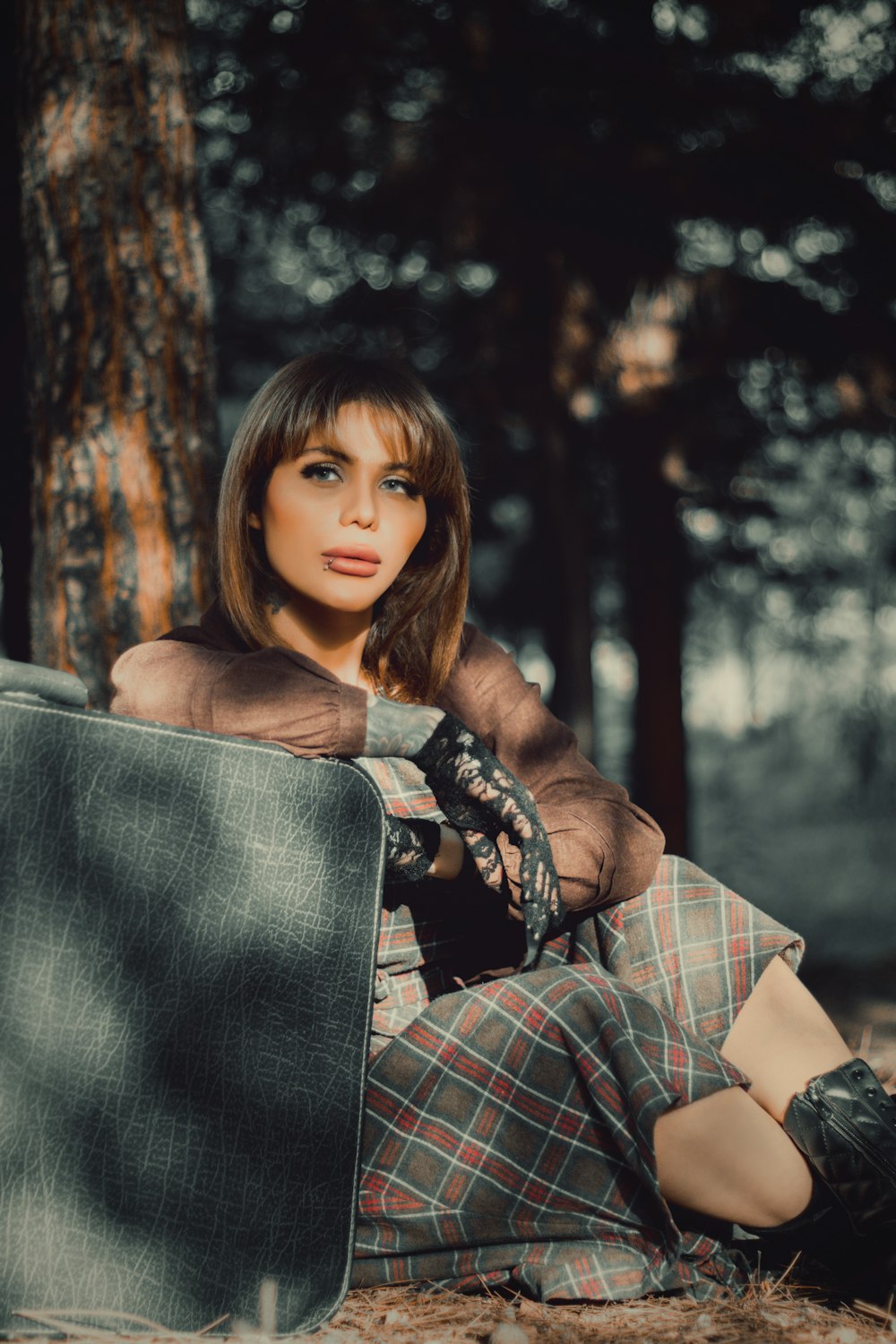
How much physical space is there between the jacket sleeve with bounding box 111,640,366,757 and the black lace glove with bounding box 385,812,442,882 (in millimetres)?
147

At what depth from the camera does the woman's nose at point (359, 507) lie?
1.98 meters

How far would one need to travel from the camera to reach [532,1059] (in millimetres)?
1741

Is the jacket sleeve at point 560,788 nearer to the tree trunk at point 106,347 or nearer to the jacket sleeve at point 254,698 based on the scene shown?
the jacket sleeve at point 254,698

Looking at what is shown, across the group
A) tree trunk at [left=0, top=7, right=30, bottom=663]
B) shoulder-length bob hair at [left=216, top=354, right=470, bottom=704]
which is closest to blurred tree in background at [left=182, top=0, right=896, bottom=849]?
tree trunk at [left=0, top=7, right=30, bottom=663]

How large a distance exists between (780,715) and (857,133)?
12.5 m

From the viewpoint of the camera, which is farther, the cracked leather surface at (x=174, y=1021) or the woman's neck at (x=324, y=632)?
the woman's neck at (x=324, y=632)

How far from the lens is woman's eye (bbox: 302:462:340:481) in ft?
6.62

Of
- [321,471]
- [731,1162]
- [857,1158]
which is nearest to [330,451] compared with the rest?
[321,471]

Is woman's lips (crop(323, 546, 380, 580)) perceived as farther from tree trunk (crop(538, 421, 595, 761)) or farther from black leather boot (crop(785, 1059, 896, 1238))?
tree trunk (crop(538, 421, 595, 761))

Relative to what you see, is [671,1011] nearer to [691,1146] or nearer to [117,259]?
[691,1146]

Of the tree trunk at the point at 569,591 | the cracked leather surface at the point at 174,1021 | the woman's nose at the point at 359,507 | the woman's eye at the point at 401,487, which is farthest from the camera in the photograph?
the tree trunk at the point at 569,591

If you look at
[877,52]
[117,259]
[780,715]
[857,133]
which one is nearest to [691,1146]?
[117,259]

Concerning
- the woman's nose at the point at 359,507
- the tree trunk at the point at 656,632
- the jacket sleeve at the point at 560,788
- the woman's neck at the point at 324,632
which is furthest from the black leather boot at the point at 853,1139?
the tree trunk at the point at 656,632

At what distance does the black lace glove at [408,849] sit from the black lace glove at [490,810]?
0.07m
